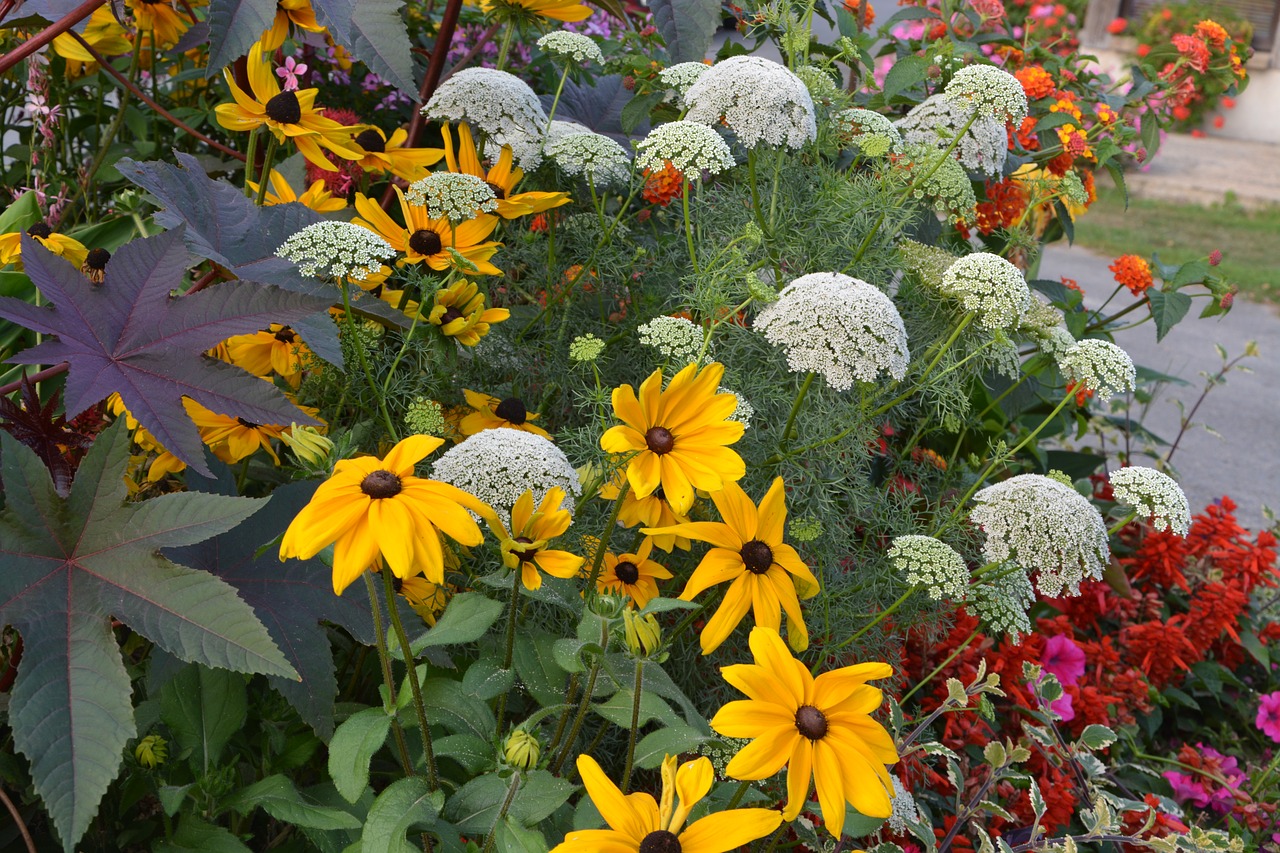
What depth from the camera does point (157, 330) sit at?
3.07 feet

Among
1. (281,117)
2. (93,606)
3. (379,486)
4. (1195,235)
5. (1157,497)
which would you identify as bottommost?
(1195,235)

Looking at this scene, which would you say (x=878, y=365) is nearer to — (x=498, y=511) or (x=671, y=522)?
(x=671, y=522)

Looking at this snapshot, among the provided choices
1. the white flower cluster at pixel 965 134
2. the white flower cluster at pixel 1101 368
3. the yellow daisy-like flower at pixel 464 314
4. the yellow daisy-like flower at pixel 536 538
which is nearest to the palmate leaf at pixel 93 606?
the yellow daisy-like flower at pixel 536 538

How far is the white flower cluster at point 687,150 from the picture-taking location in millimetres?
1201

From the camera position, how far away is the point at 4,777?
1006mm

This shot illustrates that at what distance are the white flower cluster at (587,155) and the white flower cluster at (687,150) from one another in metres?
0.13

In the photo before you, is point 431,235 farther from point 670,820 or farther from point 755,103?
point 670,820

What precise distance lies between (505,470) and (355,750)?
274 mm

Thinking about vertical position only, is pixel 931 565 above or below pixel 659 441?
below

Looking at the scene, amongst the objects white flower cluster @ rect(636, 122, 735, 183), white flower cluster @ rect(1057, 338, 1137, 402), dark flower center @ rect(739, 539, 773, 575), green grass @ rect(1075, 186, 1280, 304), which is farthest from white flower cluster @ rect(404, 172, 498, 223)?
green grass @ rect(1075, 186, 1280, 304)

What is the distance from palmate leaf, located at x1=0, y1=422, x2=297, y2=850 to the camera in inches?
30.1

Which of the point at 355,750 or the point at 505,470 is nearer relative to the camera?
the point at 355,750

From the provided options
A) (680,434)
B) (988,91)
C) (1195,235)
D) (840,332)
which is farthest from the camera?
(1195,235)

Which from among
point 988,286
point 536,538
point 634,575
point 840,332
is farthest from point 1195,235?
point 536,538
